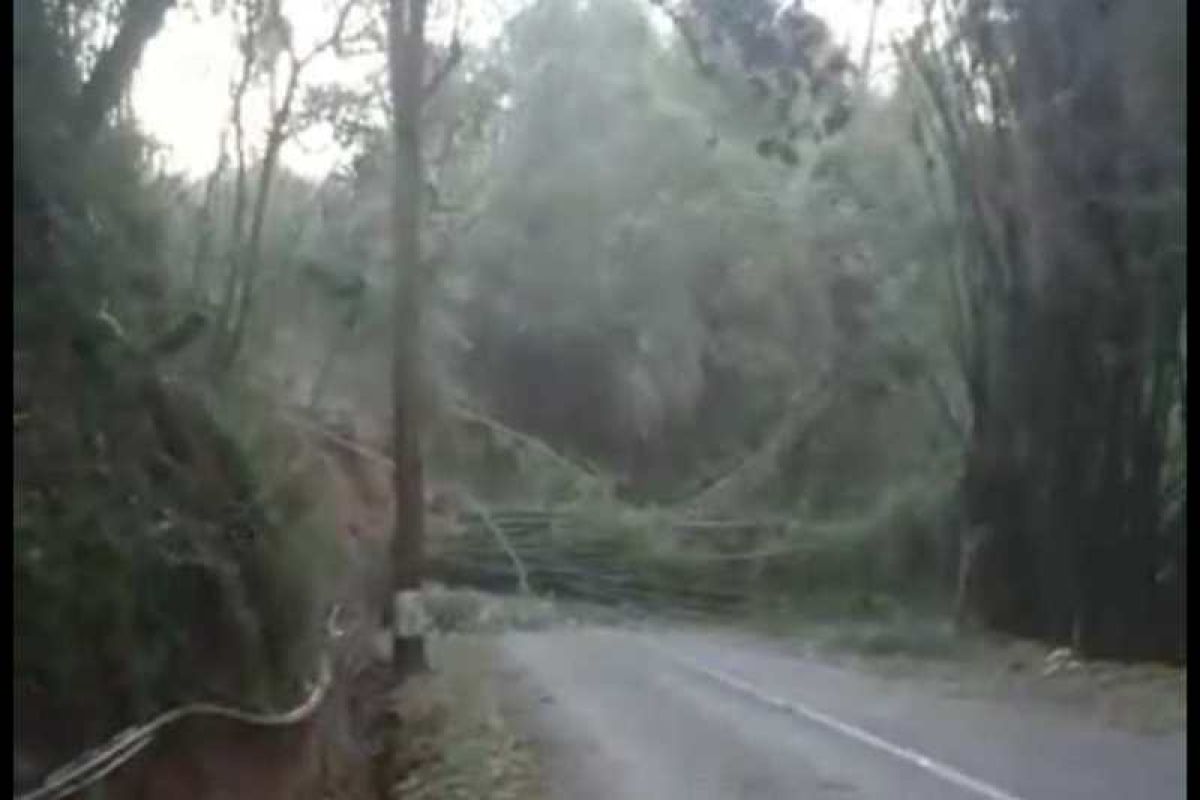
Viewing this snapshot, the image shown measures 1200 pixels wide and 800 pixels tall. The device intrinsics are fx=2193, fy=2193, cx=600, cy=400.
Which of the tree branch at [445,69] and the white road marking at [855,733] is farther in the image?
the tree branch at [445,69]

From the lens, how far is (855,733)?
54.5 ft

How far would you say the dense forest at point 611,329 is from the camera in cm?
1095

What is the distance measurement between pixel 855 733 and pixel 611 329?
26.6 meters

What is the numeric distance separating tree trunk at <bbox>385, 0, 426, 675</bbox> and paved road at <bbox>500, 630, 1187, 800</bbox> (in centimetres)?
167

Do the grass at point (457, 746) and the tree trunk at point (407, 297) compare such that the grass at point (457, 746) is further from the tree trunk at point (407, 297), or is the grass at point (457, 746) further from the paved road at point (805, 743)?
the tree trunk at point (407, 297)

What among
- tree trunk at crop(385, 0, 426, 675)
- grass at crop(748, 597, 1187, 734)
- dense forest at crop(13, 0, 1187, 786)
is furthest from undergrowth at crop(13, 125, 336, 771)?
grass at crop(748, 597, 1187, 734)

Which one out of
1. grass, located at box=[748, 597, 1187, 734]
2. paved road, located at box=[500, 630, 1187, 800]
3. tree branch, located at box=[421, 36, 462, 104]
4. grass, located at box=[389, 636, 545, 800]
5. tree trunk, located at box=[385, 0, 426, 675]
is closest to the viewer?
paved road, located at box=[500, 630, 1187, 800]

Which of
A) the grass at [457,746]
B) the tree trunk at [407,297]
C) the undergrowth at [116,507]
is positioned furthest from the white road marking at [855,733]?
the undergrowth at [116,507]

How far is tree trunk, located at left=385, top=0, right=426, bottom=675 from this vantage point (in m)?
21.3

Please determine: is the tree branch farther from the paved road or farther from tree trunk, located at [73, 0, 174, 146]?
tree trunk, located at [73, 0, 174, 146]

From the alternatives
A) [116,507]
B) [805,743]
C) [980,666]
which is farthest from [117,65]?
[980,666]

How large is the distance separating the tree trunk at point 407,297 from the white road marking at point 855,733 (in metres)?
3.25

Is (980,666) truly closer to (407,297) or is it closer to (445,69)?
(407,297)

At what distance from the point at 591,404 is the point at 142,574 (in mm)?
32927
